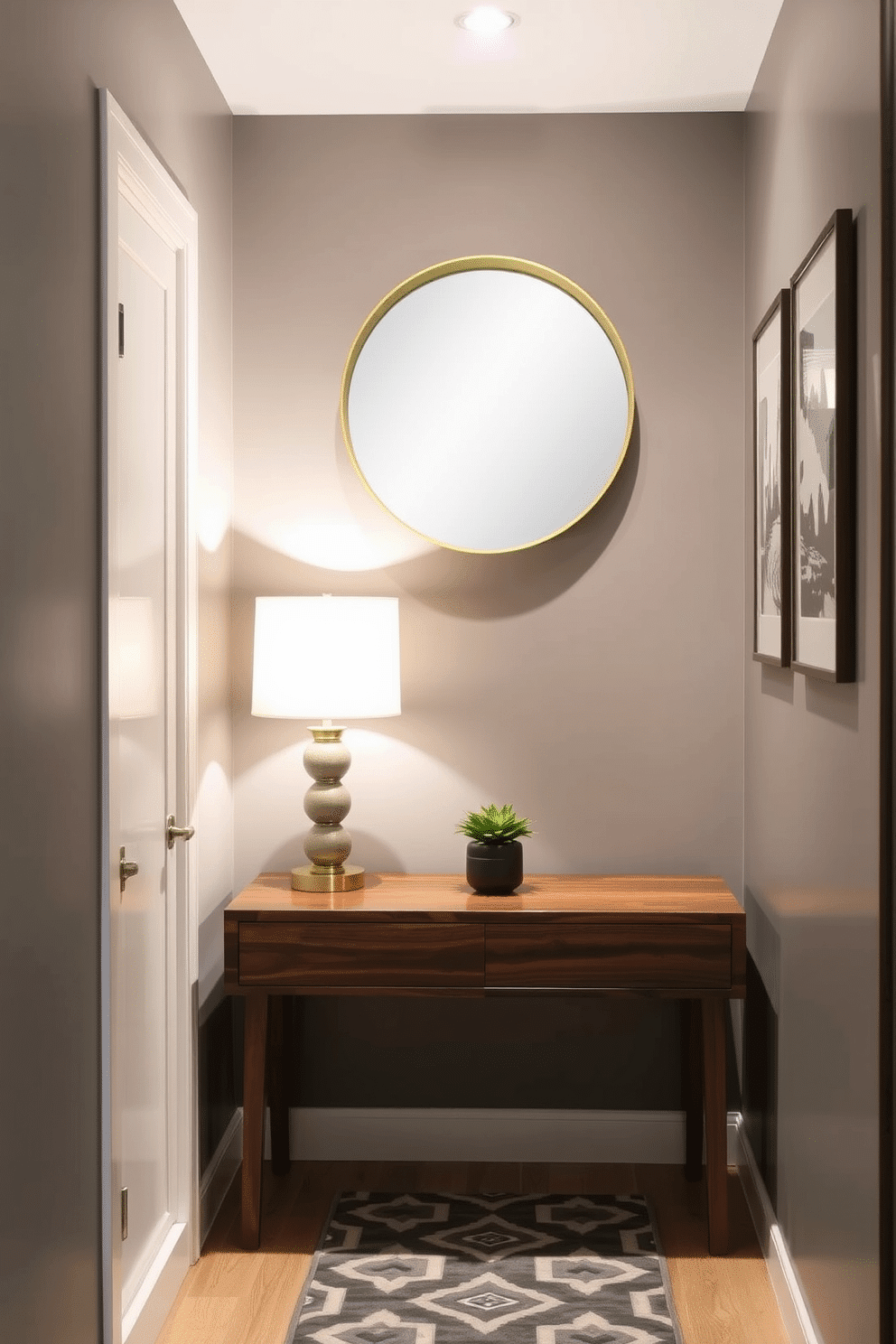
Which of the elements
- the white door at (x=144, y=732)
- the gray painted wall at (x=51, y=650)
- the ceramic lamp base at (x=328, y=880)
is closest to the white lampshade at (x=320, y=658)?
the white door at (x=144, y=732)

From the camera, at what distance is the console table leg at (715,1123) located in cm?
277

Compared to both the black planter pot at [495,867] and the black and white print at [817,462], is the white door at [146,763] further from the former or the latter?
the black and white print at [817,462]

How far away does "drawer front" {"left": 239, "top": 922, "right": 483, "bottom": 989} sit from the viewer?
282 cm

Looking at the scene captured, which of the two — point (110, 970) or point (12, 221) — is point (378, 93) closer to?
point (12, 221)

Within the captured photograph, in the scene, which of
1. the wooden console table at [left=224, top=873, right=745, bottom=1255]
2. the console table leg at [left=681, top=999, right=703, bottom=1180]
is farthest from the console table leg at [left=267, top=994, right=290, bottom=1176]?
the console table leg at [left=681, top=999, right=703, bottom=1180]

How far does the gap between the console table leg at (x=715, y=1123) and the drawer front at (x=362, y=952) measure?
508 millimetres

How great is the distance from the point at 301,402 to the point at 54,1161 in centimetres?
198

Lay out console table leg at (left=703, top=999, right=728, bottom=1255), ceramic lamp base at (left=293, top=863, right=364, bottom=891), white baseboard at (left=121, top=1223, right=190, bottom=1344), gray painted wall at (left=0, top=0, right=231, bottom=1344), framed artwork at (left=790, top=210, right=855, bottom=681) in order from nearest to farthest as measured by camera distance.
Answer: gray painted wall at (left=0, top=0, right=231, bottom=1344), framed artwork at (left=790, top=210, right=855, bottom=681), white baseboard at (left=121, top=1223, right=190, bottom=1344), console table leg at (left=703, top=999, right=728, bottom=1255), ceramic lamp base at (left=293, top=863, right=364, bottom=891)

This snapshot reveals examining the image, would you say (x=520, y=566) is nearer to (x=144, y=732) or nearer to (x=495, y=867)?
(x=495, y=867)

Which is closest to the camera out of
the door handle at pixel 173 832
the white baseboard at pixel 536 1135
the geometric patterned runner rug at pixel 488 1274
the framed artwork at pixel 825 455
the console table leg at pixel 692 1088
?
the framed artwork at pixel 825 455

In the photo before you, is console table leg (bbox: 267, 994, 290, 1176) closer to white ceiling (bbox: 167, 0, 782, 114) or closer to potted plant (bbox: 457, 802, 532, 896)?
potted plant (bbox: 457, 802, 532, 896)

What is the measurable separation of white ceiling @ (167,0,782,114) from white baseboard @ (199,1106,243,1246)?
2.48 m

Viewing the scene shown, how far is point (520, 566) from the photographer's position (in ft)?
10.8

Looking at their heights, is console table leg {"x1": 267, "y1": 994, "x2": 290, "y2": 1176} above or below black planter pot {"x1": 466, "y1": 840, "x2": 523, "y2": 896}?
below
